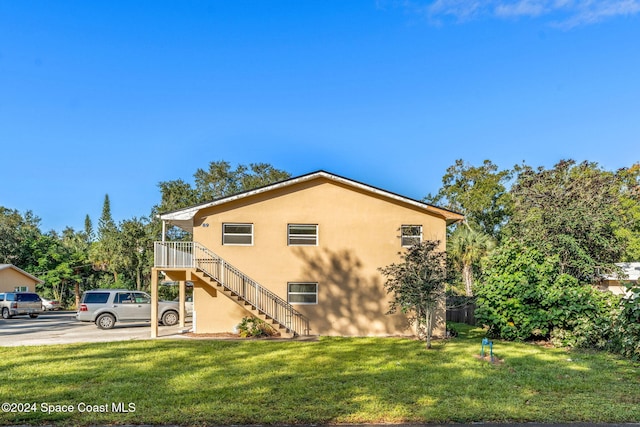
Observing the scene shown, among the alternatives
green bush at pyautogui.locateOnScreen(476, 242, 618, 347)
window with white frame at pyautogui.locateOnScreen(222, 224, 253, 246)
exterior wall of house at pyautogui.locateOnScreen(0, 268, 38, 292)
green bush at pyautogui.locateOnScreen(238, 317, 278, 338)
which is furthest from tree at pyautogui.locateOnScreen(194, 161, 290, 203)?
green bush at pyautogui.locateOnScreen(476, 242, 618, 347)

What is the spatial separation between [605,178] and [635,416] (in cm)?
2051

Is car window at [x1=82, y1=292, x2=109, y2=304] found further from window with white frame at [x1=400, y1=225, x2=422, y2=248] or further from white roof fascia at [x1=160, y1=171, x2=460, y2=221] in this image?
window with white frame at [x1=400, y1=225, x2=422, y2=248]

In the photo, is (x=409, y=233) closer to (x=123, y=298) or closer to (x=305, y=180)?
(x=305, y=180)

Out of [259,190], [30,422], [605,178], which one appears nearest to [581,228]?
[605,178]

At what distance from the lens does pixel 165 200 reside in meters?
37.3

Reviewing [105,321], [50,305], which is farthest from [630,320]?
[50,305]

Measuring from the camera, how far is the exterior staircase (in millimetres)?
15867

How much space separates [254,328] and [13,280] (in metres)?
30.6

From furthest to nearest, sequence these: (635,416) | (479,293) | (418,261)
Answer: (479,293) → (418,261) → (635,416)

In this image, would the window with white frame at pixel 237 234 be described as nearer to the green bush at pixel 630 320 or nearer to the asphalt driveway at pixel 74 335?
the asphalt driveway at pixel 74 335

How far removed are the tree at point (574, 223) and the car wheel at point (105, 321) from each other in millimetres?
18724

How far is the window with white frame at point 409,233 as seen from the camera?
57.8 feet

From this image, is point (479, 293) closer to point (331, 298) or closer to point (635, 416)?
point (331, 298)

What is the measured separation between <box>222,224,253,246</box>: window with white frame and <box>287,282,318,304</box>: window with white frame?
8.29ft
